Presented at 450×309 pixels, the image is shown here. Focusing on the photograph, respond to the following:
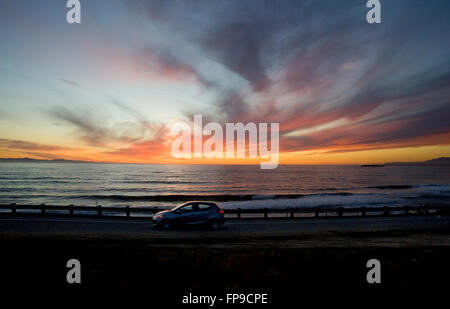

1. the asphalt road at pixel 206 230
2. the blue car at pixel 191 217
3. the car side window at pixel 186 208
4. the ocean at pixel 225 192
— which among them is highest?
the car side window at pixel 186 208

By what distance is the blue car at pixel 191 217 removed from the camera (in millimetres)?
15773

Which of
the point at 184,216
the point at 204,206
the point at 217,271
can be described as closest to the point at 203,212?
the point at 204,206

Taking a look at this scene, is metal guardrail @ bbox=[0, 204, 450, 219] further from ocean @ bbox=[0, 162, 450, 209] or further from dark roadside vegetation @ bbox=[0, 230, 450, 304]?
ocean @ bbox=[0, 162, 450, 209]

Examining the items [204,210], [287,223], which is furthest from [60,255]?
[287,223]

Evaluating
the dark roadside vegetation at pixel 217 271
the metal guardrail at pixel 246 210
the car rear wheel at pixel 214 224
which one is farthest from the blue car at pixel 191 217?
the dark roadside vegetation at pixel 217 271

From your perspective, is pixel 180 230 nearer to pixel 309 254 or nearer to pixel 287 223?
pixel 287 223

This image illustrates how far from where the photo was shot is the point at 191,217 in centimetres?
1584

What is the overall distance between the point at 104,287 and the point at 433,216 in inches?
1074

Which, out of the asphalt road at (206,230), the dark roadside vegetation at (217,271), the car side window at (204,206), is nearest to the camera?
the dark roadside vegetation at (217,271)

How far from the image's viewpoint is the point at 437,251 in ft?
27.3

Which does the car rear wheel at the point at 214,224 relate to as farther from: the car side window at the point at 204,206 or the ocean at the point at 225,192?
the ocean at the point at 225,192

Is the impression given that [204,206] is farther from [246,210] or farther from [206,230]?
[246,210]

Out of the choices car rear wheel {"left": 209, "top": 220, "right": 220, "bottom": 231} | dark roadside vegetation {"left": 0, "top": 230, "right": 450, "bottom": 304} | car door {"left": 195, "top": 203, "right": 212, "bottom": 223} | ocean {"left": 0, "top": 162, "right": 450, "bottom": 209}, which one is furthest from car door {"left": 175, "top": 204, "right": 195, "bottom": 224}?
ocean {"left": 0, "top": 162, "right": 450, "bottom": 209}

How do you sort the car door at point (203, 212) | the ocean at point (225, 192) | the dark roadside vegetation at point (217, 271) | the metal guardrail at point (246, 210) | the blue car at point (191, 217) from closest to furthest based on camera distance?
the dark roadside vegetation at point (217, 271)
the blue car at point (191, 217)
the car door at point (203, 212)
the metal guardrail at point (246, 210)
the ocean at point (225, 192)
